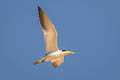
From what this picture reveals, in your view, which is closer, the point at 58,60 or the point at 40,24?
the point at 40,24

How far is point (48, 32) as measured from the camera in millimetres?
17203

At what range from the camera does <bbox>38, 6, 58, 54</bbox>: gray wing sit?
16.8 metres

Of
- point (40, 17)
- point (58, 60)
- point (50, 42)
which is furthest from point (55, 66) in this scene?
point (40, 17)

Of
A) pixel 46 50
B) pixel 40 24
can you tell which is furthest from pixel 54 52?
pixel 40 24

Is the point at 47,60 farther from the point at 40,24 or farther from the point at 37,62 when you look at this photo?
the point at 40,24

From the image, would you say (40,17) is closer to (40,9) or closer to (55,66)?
(40,9)

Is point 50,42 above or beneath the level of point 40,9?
beneath

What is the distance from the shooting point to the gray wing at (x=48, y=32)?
55.2ft

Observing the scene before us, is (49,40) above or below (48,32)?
below

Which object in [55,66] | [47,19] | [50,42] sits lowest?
[55,66]

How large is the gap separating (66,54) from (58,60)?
89 centimetres

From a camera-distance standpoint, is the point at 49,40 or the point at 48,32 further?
the point at 49,40

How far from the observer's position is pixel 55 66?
1836 cm

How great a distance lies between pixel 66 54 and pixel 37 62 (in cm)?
142
